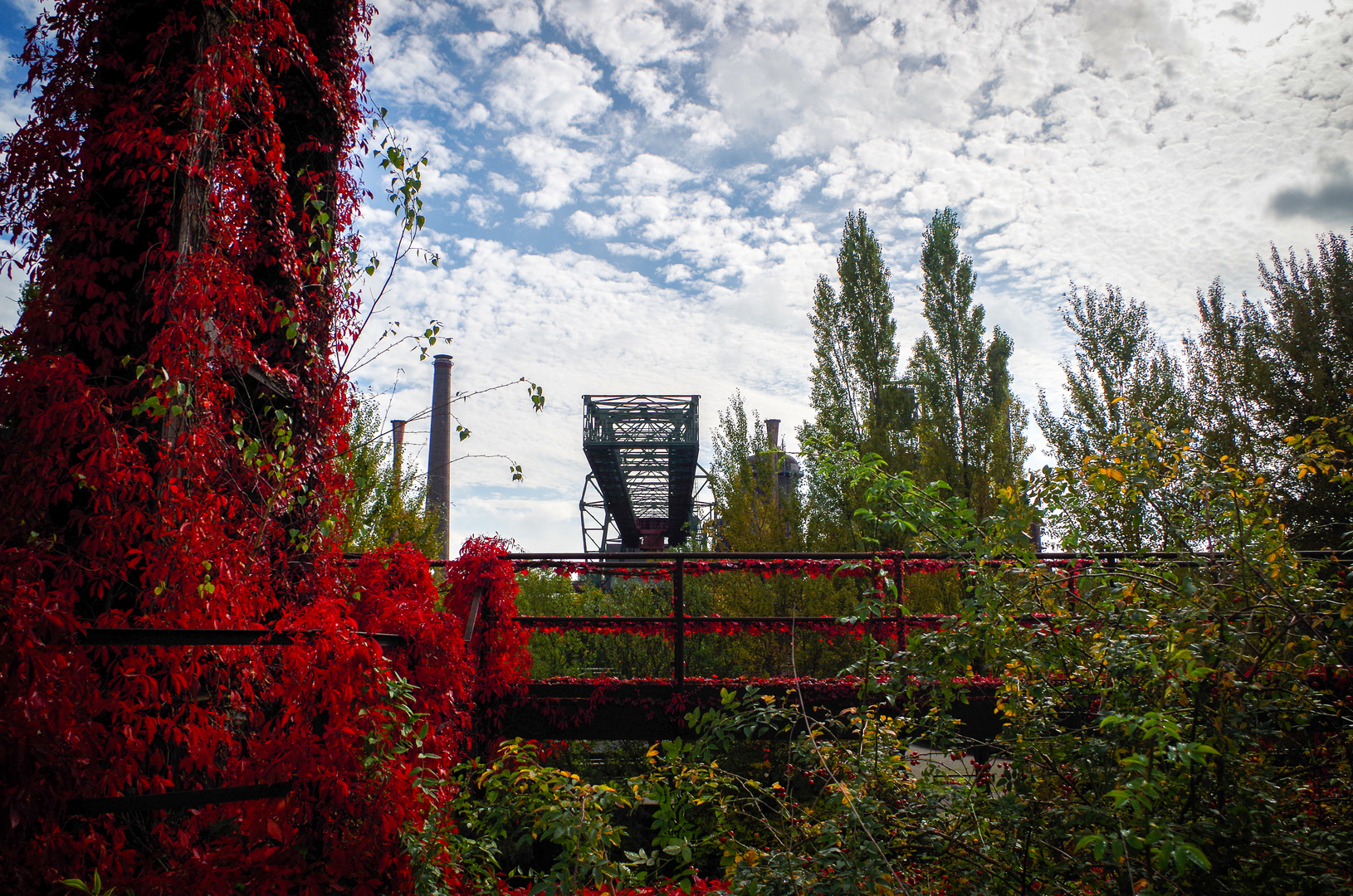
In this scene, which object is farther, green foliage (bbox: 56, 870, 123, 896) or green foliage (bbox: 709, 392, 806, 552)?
green foliage (bbox: 709, 392, 806, 552)

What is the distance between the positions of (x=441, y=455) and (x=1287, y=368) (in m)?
18.3

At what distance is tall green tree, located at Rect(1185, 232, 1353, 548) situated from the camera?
12.1m

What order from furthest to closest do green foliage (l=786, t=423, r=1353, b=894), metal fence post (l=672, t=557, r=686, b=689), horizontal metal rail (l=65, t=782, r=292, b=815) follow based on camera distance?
metal fence post (l=672, t=557, r=686, b=689) → horizontal metal rail (l=65, t=782, r=292, b=815) → green foliage (l=786, t=423, r=1353, b=894)

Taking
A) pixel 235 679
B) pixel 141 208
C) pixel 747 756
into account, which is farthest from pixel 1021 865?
pixel 747 756

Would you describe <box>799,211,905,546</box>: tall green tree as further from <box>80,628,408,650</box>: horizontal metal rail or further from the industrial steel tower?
<box>80,628,408,650</box>: horizontal metal rail

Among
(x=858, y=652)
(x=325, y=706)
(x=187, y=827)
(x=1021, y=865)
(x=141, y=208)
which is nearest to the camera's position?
(x=1021, y=865)

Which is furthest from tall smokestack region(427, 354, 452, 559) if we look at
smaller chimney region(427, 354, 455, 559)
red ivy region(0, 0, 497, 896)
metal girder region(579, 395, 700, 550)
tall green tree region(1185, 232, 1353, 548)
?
tall green tree region(1185, 232, 1353, 548)

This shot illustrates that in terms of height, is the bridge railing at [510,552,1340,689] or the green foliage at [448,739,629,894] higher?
the bridge railing at [510,552,1340,689]

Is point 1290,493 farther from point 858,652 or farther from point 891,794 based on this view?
point 891,794

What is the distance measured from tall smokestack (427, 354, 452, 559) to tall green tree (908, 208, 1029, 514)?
10158 mm

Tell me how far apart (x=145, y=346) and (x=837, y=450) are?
3.25 m

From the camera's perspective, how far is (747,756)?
24.3 feet

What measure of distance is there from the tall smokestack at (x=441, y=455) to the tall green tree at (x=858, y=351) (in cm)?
826

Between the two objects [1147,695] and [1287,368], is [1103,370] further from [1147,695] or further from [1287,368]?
[1147,695]
